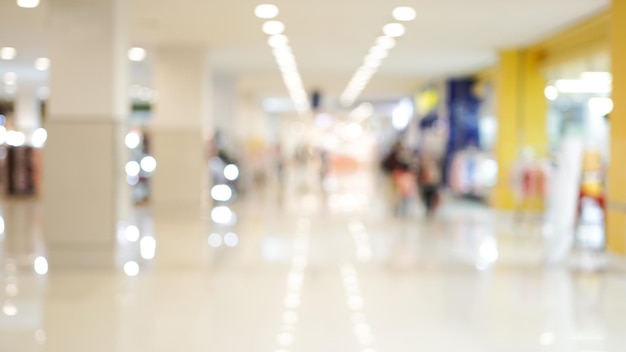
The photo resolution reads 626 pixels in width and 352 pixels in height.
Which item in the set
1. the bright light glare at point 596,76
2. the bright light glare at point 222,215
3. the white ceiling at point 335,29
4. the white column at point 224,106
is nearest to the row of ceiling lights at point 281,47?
the white ceiling at point 335,29

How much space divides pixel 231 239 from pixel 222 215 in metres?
5.43

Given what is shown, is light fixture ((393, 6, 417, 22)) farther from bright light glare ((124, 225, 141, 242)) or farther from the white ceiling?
bright light glare ((124, 225, 141, 242))

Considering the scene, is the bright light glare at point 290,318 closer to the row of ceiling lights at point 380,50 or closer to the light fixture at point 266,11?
the light fixture at point 266,11

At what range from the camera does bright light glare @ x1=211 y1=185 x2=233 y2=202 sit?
86.4 feet

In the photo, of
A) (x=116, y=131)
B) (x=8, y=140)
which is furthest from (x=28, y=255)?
(x=8, y=140)

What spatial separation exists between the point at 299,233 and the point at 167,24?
4.13m

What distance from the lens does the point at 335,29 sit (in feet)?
53.2

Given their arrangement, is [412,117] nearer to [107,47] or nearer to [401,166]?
[401,166]

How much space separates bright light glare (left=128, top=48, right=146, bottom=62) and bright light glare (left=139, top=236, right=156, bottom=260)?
7.30 meters

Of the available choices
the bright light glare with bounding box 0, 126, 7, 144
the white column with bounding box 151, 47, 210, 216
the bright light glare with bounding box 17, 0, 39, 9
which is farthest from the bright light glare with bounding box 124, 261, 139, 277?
the bright light glare with bounding box 0, 126, 7, 144

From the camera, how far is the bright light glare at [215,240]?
1362cm

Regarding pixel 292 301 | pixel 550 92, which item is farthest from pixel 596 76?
pixel 292 301

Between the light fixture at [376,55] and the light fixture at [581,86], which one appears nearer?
the light fixture at [376,55]

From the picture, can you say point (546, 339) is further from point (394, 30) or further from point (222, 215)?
point (222, 215)
